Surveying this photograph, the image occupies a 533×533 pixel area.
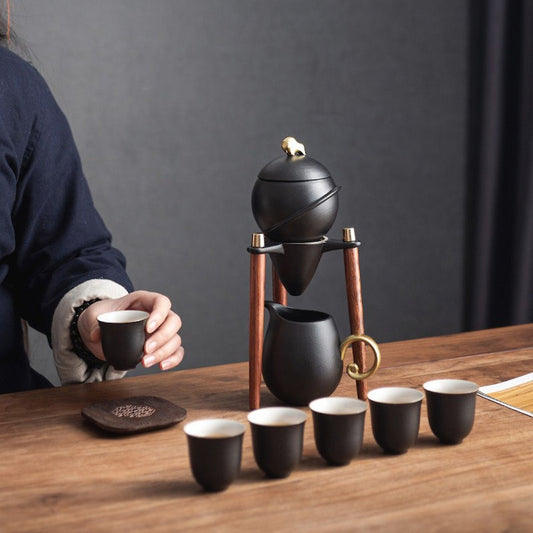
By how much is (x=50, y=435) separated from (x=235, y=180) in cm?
203

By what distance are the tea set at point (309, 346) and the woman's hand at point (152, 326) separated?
0.14ft

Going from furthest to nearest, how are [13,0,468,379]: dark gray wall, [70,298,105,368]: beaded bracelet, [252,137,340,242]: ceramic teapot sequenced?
1. [13,0,468,379]: dark gray wall
2. [70,298,105,368]: beaded bracelet
3. [252,137,340,242]: ceramic teapot

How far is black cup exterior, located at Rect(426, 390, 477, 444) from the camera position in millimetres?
984

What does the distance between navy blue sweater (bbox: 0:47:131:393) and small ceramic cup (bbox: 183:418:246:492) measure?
2.30ft

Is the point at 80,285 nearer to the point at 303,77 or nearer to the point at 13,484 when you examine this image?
the point at 13,484

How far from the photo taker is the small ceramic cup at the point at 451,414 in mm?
984

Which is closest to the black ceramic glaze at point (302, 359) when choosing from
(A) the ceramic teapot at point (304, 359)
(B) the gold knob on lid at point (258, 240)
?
(A) the ceramic teapot at point (304, 359)

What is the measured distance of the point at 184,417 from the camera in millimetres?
1091

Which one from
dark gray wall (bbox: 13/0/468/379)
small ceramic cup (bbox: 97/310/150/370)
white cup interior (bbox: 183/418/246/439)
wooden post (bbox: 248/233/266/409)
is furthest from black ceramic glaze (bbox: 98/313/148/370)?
dark gray wall (bbox: 13/0/468/379)

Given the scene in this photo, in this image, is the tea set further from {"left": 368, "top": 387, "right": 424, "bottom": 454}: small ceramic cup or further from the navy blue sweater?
the navy blue sweater

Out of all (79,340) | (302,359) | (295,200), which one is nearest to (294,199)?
(295,200)

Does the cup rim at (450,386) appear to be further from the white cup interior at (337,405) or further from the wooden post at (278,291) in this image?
the wooden post at (278,291)

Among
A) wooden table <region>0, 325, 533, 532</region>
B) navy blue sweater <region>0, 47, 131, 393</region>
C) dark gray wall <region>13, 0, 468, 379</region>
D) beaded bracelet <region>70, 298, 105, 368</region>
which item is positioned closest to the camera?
wooden table <region>0, 325, 533, 532</region>

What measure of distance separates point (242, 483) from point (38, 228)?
863 mm
